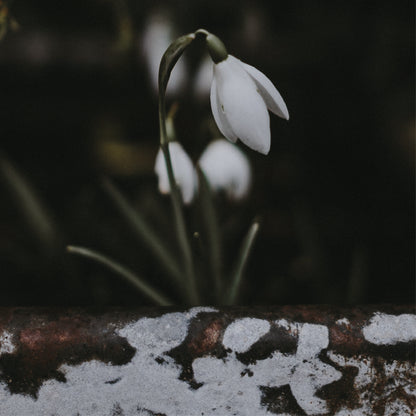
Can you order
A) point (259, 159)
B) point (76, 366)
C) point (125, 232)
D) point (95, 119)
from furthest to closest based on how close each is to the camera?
1. point (95, 119)
2. point (259, 159)
3. point (125, 232)
4. point (76, 366)

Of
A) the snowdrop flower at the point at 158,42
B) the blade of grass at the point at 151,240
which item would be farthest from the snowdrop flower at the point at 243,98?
the snowdrop flower at the point at 158,42

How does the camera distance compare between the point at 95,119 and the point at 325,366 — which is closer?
the point at 325,366

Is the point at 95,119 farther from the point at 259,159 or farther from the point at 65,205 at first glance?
the point at 259,159

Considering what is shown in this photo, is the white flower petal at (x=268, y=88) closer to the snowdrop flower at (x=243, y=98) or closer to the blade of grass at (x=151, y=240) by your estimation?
the snowdrop flower at (x=243, y=98)

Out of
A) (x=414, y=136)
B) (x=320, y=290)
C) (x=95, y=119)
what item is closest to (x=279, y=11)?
(x=414, y=136)

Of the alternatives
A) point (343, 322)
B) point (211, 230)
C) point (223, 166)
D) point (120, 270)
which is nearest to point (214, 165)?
point (223, 166)

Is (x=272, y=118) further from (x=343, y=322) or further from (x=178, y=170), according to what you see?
(x=343, y=322)

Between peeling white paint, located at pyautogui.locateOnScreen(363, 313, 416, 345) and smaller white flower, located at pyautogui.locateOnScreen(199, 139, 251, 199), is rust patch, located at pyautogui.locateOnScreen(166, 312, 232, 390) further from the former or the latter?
smaller white flower, located at pyautogui.locateOnScreen(199, 139, 251, 199)
